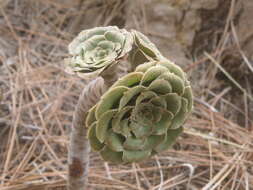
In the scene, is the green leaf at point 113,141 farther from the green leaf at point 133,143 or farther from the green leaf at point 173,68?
the green leaf at point 173,68

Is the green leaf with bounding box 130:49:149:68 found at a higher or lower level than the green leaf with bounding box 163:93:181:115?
higher

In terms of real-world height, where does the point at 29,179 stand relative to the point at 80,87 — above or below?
below

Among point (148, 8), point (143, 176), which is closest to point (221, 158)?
point (143, 176)

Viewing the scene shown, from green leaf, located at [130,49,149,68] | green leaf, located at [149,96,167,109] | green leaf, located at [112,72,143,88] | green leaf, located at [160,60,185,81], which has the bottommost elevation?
green leaf, located at [149,96,167,109]

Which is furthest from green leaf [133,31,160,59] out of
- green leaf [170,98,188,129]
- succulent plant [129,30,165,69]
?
green leaf [170,98,188,129]

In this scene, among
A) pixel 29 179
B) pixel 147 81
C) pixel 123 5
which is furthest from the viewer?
pixel 123 5

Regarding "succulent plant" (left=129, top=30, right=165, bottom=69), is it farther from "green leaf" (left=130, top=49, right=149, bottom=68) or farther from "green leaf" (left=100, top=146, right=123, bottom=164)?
"green leaf" (left=100, top=146, right=123, bottom=164)

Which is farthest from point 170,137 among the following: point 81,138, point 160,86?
point 81,138

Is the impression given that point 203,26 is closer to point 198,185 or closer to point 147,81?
point 198,185
